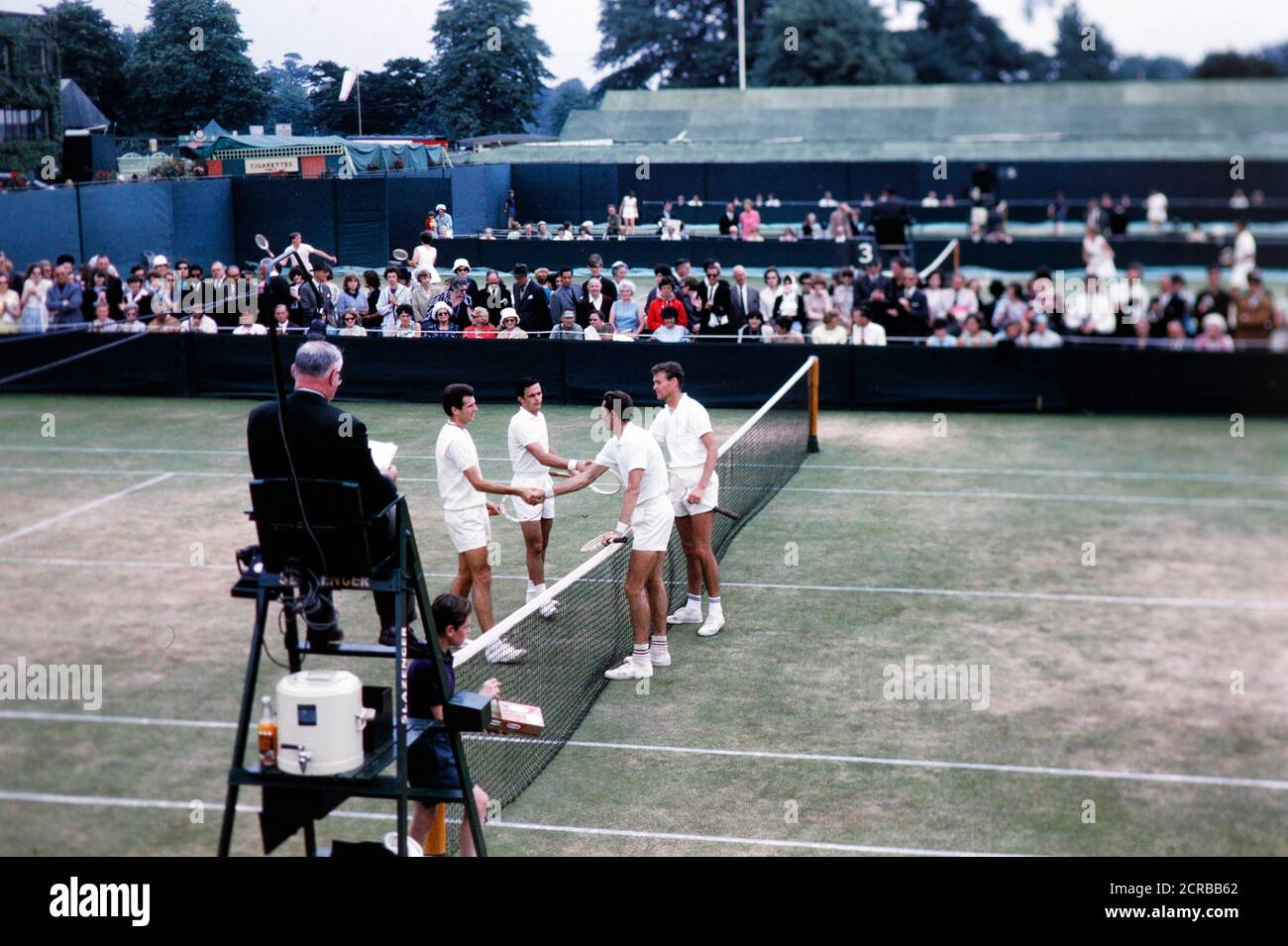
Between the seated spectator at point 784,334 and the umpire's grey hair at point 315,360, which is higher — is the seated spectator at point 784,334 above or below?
below

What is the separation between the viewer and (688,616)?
12672 mm

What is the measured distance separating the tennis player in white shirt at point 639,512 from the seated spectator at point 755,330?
10771 millimetres

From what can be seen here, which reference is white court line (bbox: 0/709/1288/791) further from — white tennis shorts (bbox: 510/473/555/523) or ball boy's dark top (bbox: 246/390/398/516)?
ball boy's dark top (bbox: 246/390/398/516)

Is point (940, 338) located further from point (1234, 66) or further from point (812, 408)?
point (1234, 66)

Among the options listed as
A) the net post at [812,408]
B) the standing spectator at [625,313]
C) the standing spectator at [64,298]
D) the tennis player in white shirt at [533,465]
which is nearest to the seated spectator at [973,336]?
the net post at [812,408]

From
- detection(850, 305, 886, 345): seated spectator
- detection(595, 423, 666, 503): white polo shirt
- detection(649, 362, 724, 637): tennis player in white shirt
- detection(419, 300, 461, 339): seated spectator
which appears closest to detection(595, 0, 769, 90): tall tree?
detection(419, 300, 461, 339): seated spectator

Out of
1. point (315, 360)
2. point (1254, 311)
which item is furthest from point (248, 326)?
point (1254, 311)

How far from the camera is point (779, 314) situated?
22781mm

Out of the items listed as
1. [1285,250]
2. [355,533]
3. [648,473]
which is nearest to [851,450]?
[648,473]

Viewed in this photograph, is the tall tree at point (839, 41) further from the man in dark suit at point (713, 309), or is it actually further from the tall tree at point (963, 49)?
the man in dark suit at point (713, 309)

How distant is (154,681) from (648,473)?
4.18m

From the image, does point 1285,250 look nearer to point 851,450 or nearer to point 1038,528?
point 1038,528

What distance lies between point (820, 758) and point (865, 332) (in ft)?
45.3

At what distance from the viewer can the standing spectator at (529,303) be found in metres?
10.3
